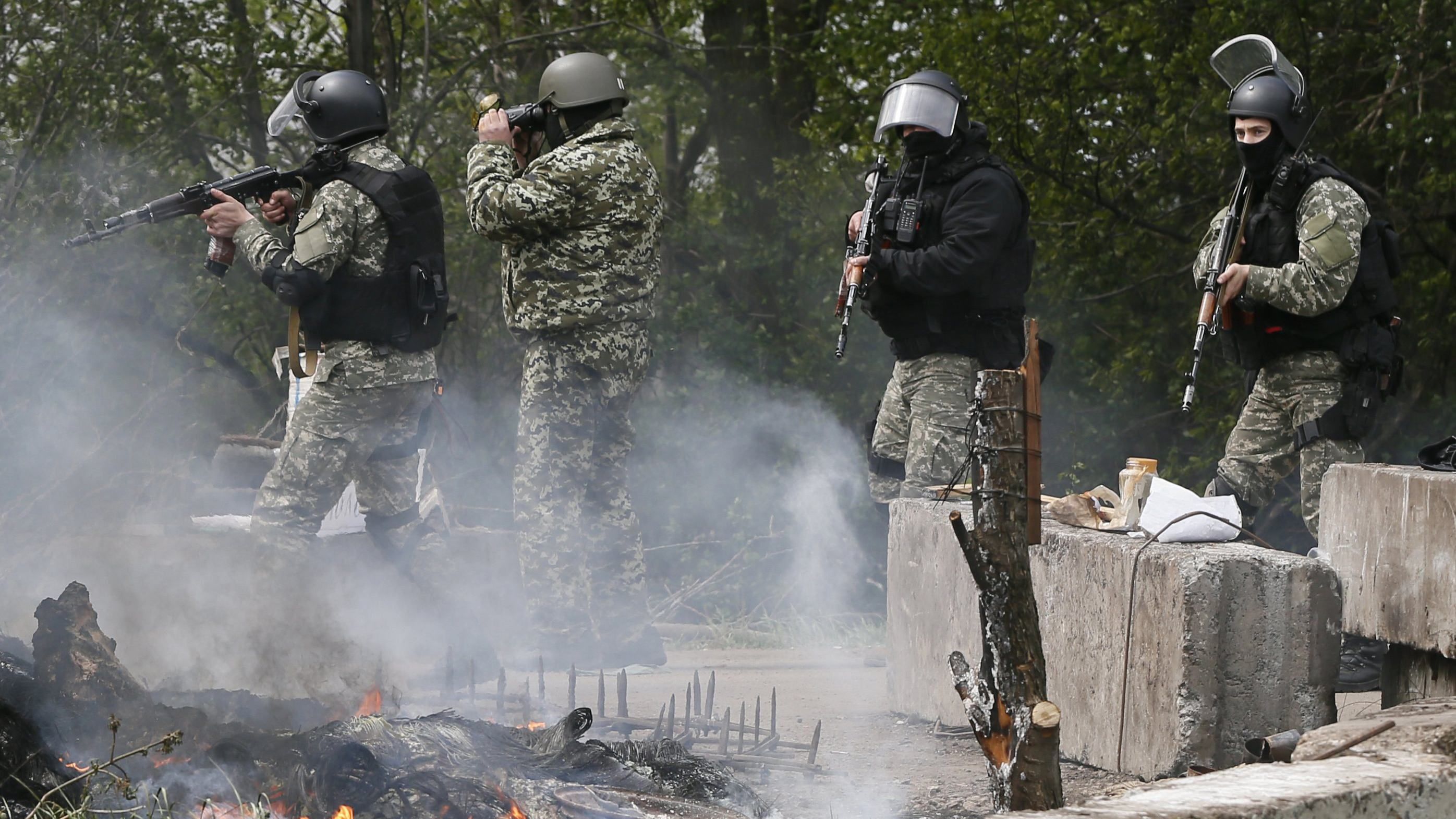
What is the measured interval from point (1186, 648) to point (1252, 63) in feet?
9.32

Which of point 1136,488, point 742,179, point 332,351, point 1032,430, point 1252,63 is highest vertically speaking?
point 742,179

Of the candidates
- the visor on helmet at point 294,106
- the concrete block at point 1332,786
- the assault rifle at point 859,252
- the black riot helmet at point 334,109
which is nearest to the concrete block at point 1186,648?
the concrete block at point 1332,786

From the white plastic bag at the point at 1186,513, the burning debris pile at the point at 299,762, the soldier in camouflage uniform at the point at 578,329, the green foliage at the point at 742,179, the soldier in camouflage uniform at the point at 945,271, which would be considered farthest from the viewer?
the green foliage at the point at 742,179

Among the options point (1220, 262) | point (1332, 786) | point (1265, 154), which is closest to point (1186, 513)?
point (1220, 262)

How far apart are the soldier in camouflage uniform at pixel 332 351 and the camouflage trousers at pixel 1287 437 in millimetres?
3188

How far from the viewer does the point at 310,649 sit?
5.62 meters

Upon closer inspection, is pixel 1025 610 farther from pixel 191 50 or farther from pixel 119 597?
pixel 191 50

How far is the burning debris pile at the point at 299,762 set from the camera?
3.52 meters

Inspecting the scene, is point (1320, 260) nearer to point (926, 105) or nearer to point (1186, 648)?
point (926, 105)

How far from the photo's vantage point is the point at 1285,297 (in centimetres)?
513

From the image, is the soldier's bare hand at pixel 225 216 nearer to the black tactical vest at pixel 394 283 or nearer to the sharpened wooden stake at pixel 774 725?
the black tactical vest at pixel 394 283

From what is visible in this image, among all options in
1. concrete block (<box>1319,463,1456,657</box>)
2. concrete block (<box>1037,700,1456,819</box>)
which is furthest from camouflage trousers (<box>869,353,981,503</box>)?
concrete block (<box>1037,700,1456,819</box>)

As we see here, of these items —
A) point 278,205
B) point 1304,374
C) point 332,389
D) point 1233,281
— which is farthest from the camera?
point 278,205

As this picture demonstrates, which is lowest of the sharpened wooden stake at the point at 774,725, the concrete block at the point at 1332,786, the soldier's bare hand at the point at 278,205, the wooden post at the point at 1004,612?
the sharpened wooden stake at the point at 774,725
